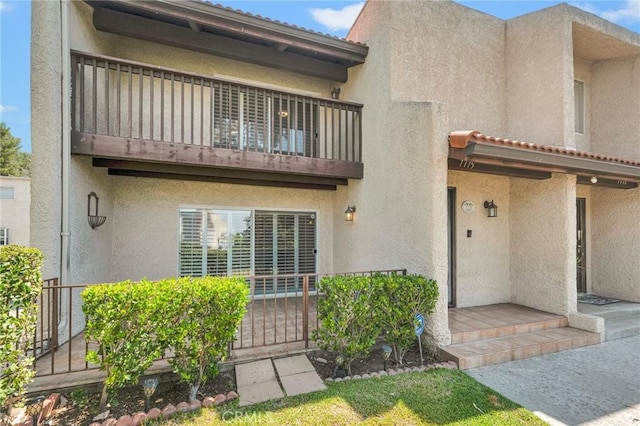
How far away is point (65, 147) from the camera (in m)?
5.43

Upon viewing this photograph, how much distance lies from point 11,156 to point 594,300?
49.4 m

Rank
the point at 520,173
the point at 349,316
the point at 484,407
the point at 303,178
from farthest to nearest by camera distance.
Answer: the point at 303,178 < the point at 520,173 < the point at 349,316 < the point at 484,407

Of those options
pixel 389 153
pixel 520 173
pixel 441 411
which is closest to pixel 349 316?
pixel 441 411

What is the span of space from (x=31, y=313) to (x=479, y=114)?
35.5 ft

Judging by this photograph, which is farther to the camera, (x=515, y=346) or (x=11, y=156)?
(x=11, y=156)

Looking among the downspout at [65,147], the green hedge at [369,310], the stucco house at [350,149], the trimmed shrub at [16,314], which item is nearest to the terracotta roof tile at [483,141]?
the stucco house at [350,149]

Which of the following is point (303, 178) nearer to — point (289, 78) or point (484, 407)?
point (289, 78)

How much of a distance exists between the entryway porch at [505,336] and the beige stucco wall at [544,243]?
522 mm

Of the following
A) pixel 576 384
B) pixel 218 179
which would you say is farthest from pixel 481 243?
pixel 218 179

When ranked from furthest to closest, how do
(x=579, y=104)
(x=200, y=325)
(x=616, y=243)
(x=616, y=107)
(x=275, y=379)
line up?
(x=579, y=104) < (x=616, y=107) < (x=616, y=243) < (x=275, y=379) < (x=200, y=325)

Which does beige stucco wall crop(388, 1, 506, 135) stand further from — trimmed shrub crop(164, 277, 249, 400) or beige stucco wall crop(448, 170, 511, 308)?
trimmed shrub crop(164, 277, 249, 400)

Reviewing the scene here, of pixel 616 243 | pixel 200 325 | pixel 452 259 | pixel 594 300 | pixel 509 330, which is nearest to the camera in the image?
pixel 200 325

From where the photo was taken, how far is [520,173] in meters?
7.36

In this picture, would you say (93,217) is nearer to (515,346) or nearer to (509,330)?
(515,346)
